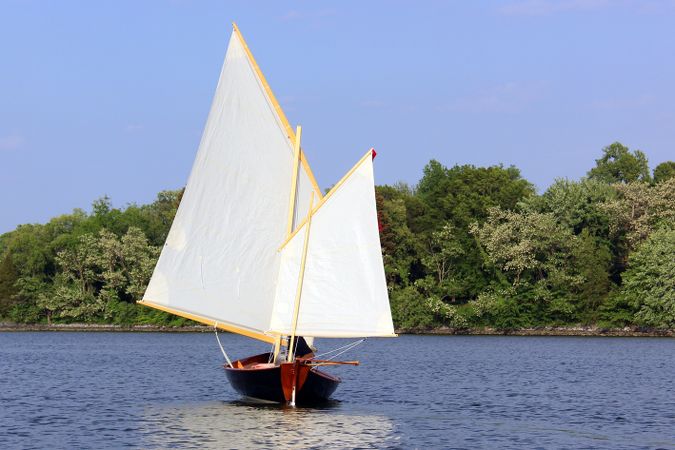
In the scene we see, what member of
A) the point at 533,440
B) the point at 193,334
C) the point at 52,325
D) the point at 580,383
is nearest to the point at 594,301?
the point at 193,334

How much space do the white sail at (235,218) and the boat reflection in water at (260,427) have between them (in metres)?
3.73

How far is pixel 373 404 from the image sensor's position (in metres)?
44.2

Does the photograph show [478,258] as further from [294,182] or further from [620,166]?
[294,182]

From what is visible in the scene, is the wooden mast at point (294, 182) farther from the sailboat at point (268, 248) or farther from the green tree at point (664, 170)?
the green tree at point (664, 170)

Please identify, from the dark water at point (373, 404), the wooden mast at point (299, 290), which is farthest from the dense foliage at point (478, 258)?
the wooden mast at point (299, 290)

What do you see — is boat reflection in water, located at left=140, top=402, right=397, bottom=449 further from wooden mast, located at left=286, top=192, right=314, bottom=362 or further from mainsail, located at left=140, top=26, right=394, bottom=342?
mainsail, located at left=140, top=26, right=394, bottom=342

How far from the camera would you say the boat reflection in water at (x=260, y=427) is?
109ft

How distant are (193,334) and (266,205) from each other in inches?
3481

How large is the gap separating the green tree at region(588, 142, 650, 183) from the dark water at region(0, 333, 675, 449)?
73873mm

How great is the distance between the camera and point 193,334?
128250 millimetres

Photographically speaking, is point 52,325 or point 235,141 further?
point 52,325

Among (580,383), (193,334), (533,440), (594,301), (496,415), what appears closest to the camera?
(533,440)

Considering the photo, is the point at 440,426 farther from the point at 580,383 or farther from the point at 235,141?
the point at 580,383

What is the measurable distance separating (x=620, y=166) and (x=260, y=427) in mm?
126049
